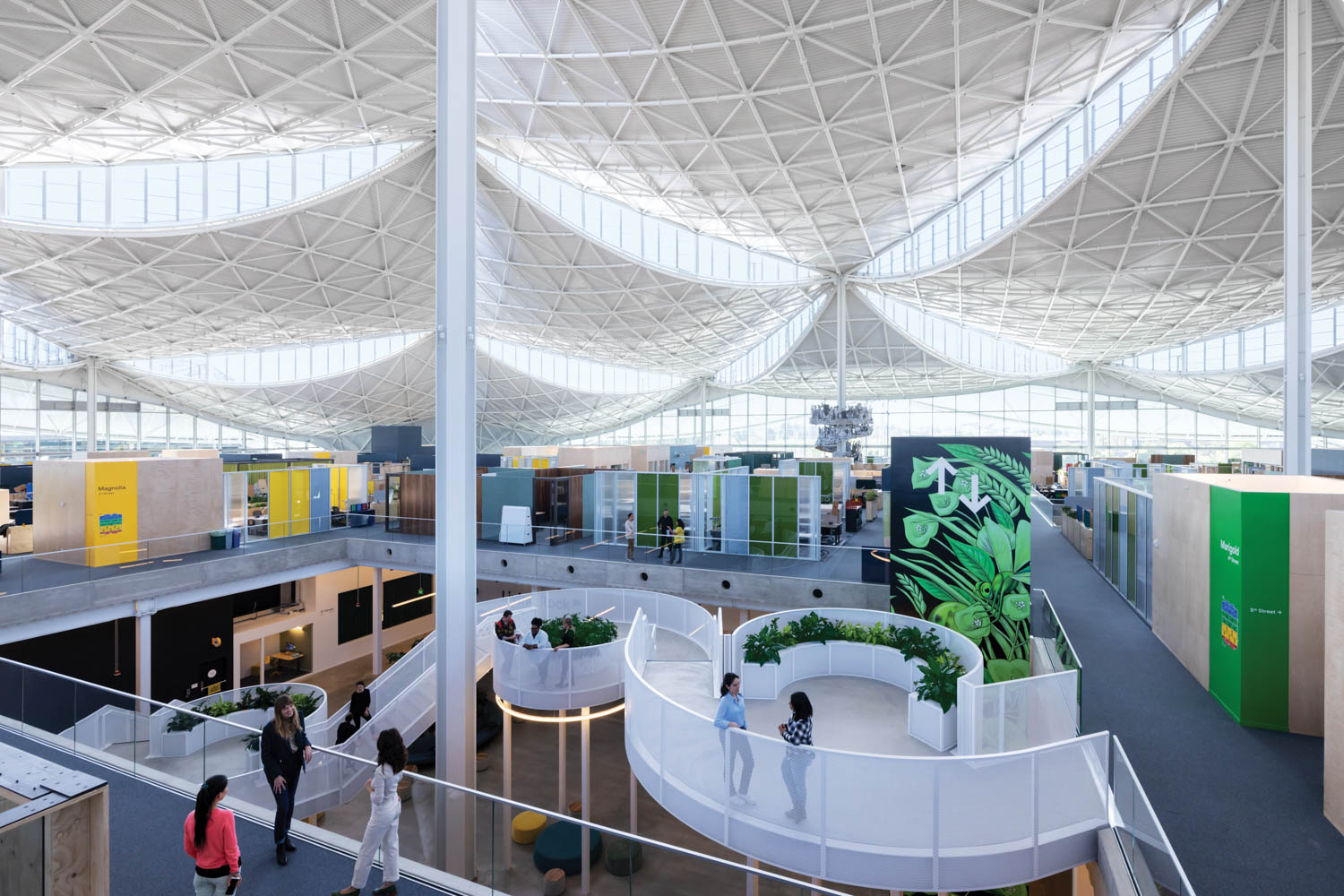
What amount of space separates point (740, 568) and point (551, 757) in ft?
28.9

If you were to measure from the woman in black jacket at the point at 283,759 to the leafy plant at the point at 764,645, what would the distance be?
292 inches

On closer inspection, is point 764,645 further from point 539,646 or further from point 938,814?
point 539,646

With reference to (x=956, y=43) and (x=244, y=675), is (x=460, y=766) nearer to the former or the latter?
(x=244, y=675)

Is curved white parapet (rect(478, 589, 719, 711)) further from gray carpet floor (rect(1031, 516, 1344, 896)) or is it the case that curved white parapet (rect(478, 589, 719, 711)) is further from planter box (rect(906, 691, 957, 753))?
gray carpet floor (rect(1031, 516, 1344, 896))

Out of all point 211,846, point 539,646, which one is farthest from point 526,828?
point 211,846

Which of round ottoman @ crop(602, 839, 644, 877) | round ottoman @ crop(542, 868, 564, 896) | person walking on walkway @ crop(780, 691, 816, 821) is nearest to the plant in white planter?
person walking on walkway @ crop(780, 691, 816, 821)

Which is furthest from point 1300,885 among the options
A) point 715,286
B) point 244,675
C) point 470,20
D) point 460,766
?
point 715,286

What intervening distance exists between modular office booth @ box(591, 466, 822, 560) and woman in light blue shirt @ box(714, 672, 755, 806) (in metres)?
12.5

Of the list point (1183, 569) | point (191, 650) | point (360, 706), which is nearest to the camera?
point (1183, 569)

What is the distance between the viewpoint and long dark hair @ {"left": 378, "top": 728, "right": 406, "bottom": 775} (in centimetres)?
639

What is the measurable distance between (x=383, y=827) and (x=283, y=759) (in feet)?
5.00

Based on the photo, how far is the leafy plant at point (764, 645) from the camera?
40.3ft

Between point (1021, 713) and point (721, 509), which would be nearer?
point (1021, 713)

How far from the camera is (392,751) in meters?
6.47
